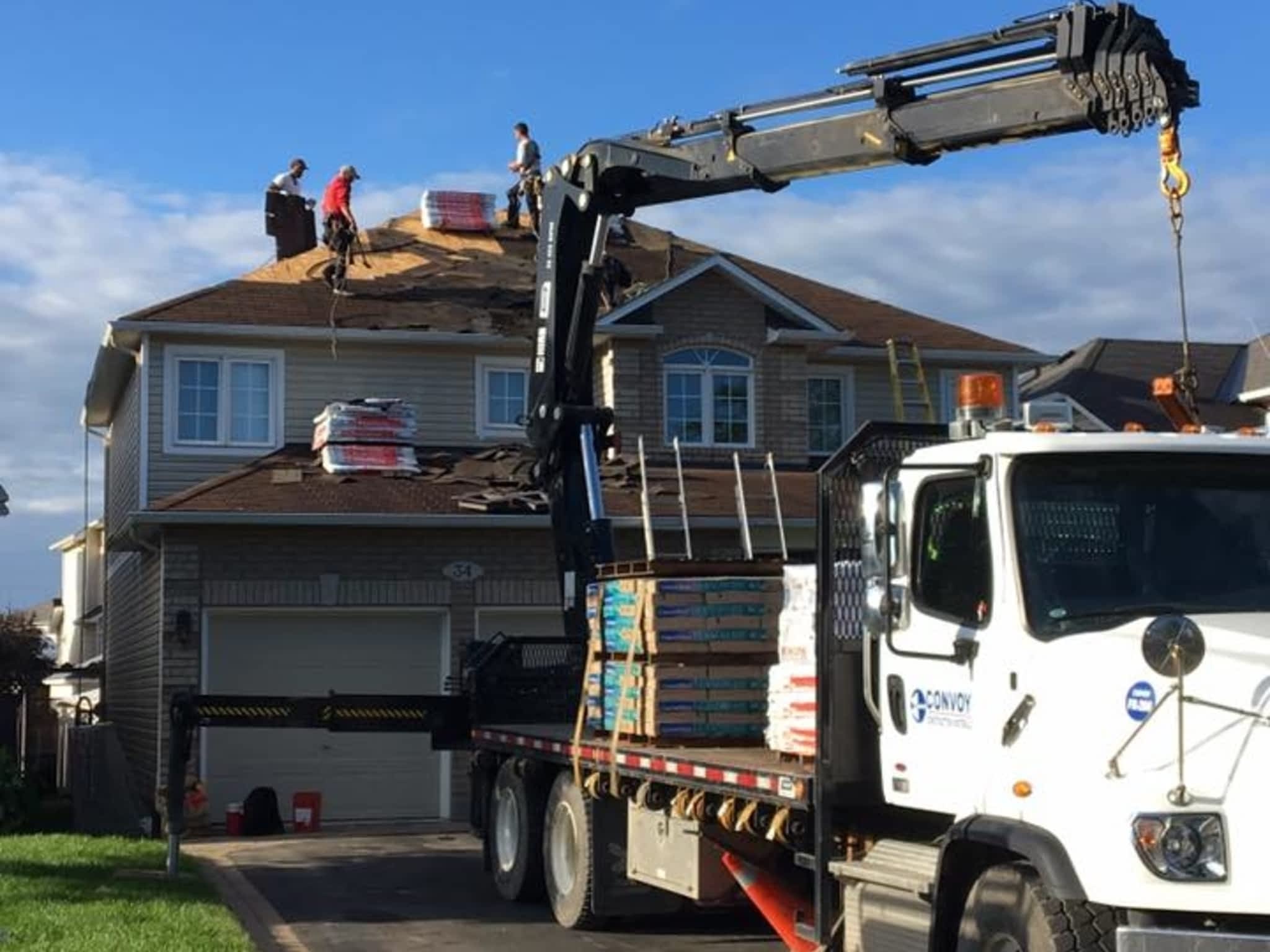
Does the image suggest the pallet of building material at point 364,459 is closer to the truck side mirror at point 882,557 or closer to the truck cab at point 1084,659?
the truck cab at point 1084,659

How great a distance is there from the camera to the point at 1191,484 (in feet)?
25.0

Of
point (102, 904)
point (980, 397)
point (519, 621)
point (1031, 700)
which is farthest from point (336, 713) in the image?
point (1031, 700)

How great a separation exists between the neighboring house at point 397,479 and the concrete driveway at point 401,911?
3.09 m

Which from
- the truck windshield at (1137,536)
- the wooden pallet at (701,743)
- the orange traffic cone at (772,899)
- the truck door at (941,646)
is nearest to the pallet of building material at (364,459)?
the wooden pallet at (701,743)

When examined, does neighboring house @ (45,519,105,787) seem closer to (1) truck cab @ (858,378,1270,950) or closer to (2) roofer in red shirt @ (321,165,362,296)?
(2) roofer in red shirt @ (321,165,362,296)

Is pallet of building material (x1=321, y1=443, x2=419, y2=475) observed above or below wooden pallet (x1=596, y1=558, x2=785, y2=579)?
above

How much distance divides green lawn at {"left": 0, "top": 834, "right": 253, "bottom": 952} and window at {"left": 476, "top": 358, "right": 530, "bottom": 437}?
819 cm

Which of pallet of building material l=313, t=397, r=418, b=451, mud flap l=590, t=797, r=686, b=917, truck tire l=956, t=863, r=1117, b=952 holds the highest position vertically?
pallet of building material l=313, t=397, r=418, b=451

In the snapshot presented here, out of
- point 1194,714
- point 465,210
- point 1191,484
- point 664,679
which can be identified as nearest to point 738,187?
point 664,679

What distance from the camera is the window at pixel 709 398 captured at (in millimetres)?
23016

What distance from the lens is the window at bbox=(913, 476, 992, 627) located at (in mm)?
7613

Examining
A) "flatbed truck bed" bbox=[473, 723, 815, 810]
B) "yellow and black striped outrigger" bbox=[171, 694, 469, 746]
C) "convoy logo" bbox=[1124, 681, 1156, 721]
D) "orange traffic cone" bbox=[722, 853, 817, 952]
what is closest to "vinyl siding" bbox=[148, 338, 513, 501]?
"yellow and black striped outrigger" bbox=[171, 694, 469, 746]

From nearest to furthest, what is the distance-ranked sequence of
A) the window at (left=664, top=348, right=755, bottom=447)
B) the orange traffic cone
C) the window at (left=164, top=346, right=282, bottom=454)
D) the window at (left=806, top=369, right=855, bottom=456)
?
the orange traffic cone, the window at (left=164, top=346, right=282, bottom=454), the window at (left=664, top=348, right=755, bottom=447), the window at (left=806, top=369, right=855, bottom=456)

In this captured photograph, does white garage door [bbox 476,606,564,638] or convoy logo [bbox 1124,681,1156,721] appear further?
white garage door [bbox 476,606,564,638]
